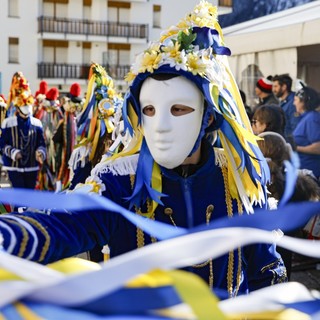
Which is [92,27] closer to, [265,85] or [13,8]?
[13,8]

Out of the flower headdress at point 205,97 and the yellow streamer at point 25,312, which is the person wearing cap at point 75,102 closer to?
the flower headdress at point 205,97

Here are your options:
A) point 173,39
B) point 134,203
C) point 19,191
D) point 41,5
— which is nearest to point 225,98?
point 173,39

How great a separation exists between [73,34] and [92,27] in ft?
3.30

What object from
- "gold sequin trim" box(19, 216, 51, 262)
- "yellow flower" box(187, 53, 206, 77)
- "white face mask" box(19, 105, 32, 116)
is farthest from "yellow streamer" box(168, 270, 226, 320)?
"white face mask" box(19, 105, 32, 116)

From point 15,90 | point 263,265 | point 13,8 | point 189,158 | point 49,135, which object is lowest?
point 263,265

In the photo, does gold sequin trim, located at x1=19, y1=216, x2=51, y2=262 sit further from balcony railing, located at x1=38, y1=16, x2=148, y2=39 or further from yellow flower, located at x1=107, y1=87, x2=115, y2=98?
balcony railing, located at x1=38, y1=16, x2=148, y2=39

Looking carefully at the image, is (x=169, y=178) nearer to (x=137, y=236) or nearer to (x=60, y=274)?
(x=137, y=236)

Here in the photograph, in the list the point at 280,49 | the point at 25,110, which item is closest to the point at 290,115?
the point at 280,49

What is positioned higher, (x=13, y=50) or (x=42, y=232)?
(x=13, y=50)

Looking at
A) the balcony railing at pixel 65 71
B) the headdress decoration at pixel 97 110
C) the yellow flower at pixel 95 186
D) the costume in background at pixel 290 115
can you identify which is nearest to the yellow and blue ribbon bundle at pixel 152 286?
the yellow flower at pixel 95 186

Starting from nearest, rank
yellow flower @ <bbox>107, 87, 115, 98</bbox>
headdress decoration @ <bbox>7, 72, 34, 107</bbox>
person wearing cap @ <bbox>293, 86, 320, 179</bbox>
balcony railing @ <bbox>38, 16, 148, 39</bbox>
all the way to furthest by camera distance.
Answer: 1. yellow flower @ <bbox>107, 87, 115, 98</bbox>
2. person wearing cap @ <bbox>293, 86, 320, 179</bbox>
3. headdress decoration @ <bbox>7, 72, 34, 107</bbox>
4. balcony railing @ <bbox>38, 16, 148, 39</bbox>

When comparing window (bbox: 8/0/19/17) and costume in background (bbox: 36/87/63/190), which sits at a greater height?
window (bbox: 8/0/19/17)

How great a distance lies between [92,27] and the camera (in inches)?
1100

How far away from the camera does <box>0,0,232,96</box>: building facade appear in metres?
26.9
